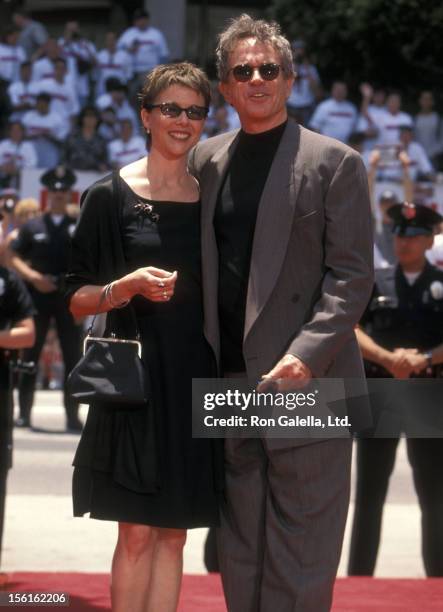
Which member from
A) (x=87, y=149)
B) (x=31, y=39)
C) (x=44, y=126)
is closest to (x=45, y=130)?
(x=44, y=126)

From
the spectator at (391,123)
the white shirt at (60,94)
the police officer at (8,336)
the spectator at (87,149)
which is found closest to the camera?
the police officer at (8,336)

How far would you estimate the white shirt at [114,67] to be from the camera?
20062 millimetres

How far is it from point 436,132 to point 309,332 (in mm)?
15766

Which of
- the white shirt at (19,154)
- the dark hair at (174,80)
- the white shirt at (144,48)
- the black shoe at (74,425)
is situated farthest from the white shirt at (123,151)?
the dark hair at (174,80)

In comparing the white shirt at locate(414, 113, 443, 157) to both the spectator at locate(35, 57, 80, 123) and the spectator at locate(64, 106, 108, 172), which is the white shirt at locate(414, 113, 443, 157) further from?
the spectator at locate(35, 57, 80, 123)

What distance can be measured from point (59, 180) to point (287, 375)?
27.6ft

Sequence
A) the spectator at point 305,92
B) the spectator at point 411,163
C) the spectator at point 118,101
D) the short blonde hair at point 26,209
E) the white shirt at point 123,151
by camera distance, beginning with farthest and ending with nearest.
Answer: the spectator at point 305,92, the spectator at point 118,101, the white shirt at point 123,151, the spectator at point 411,163, the short blonde hair at point 26,209

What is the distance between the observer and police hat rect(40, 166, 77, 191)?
1203 centimetres

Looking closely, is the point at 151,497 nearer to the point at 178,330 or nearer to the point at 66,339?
the point at 178,330

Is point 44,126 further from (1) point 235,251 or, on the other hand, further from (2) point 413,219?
(1) point 235,251

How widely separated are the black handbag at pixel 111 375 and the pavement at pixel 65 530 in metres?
2.88

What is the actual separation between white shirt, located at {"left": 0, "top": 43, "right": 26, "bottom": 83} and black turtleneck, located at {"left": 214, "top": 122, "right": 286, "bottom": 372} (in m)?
15.7

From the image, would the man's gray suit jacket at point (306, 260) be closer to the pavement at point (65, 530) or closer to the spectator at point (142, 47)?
the pavement at point (65, 530)

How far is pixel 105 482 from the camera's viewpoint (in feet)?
13.4
